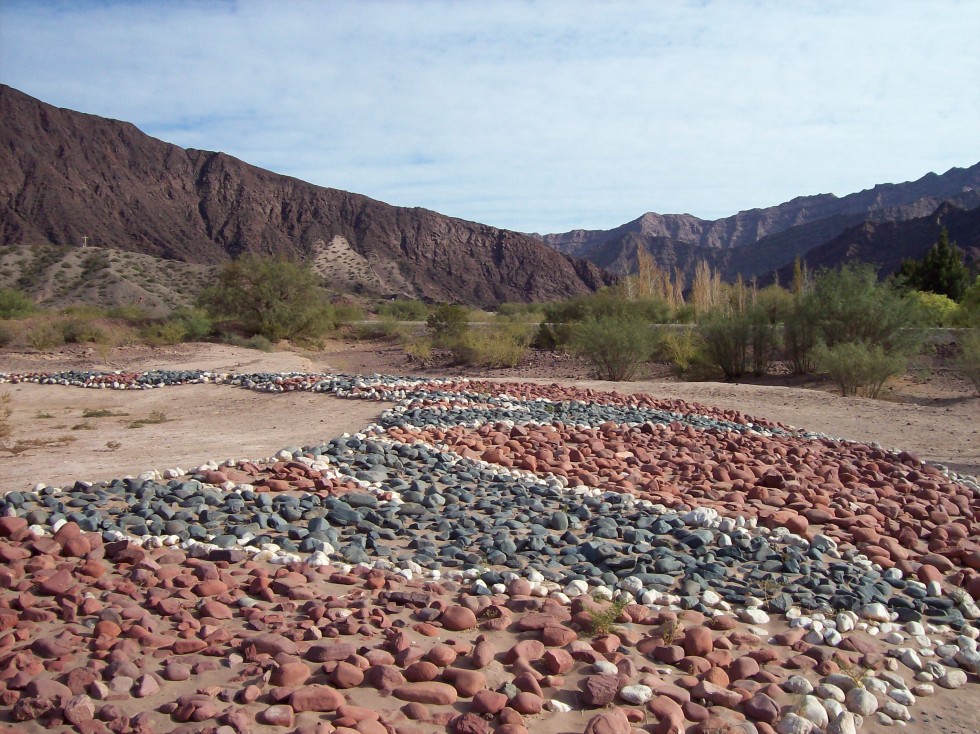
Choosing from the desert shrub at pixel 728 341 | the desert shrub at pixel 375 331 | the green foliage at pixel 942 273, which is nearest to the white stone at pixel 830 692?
the desert shrub at pixel 728 341

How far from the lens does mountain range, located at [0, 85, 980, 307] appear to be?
7256 centimetres

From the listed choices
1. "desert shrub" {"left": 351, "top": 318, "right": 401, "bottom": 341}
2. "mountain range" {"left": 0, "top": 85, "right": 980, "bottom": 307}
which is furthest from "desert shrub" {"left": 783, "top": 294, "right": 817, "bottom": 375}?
"mountain range" {"left": 0, "top": 85, "right": 980, "bottom": 307}

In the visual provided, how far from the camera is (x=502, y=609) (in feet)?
14.0

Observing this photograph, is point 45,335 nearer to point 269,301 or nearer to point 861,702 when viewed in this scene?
point 269,301

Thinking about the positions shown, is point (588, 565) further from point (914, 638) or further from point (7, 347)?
point (7, 347)

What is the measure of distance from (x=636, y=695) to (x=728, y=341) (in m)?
19.1

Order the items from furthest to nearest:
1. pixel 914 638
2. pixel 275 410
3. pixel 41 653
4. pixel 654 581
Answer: pixel 275 410, pixel 654 581, pixel 914 638, pixel 41 653

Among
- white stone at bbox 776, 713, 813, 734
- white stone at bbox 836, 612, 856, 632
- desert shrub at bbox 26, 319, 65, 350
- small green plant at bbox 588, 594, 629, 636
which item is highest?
desert shrub at bbox 26, 319, 65, 350

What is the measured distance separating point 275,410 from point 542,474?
5.96 meters

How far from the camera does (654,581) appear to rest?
489 centimetres

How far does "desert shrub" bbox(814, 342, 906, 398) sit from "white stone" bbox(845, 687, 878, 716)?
14.8m

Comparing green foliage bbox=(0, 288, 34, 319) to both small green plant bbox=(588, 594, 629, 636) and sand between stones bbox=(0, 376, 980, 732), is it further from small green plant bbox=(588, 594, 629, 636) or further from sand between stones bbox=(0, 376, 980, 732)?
small green plant bbox=(588, 594, 629, 636)

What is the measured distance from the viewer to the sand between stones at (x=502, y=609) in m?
3.34

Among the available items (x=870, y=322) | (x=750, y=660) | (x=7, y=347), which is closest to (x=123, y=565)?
(x=750, y=660)
